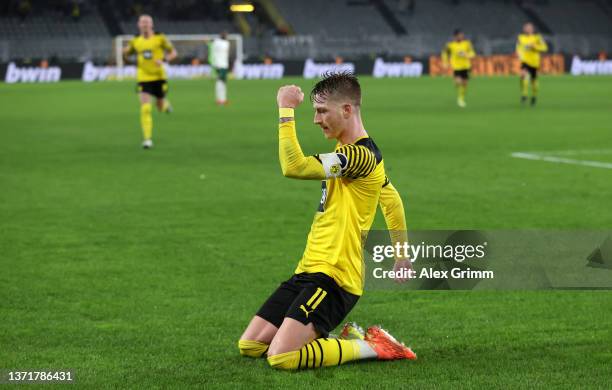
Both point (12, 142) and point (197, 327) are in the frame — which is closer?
point (197, 327)

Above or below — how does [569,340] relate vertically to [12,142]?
above

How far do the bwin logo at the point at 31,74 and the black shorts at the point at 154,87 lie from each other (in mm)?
29262

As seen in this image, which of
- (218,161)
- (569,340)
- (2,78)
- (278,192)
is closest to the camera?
(569,340)

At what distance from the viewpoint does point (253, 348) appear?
20.4 ft

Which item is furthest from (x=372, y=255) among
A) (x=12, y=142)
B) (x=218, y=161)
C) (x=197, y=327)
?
(x=12, y=142)

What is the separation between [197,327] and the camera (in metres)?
7.01

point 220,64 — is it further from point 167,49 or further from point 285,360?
point 285,360

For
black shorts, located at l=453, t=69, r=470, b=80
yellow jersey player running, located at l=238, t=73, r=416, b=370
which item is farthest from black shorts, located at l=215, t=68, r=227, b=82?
yellow jersey player running, located at l=238, t=73, r=416, b=370

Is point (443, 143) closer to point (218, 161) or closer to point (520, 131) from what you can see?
point (520, 131)

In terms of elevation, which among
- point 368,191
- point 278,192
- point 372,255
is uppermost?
point 368,191

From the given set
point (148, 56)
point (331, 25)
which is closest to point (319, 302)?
point (148, 56)

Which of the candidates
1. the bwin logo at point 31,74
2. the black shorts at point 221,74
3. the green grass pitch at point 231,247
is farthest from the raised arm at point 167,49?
the bwin logo at point 31,74

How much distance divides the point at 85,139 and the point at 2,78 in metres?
28.6

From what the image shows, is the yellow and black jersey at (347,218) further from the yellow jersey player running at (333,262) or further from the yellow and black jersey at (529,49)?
the yellow and black jersey at (529,49)
